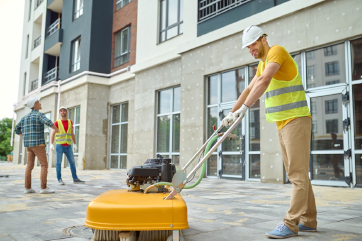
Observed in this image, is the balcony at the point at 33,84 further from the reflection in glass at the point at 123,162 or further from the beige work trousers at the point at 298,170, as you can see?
the beige work trousers at the point at 298,170

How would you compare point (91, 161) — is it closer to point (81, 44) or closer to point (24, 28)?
point (81, 44)

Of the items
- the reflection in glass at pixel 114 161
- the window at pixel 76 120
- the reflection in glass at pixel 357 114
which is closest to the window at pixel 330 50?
the reflection in glass at pixel 357 114

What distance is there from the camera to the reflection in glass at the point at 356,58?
288 inches

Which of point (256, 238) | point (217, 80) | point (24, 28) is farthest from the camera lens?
point (24, 28)

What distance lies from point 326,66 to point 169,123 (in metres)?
6.61

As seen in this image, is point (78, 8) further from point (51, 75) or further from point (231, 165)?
point (231, 165)

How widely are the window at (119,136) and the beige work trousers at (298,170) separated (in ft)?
44.6

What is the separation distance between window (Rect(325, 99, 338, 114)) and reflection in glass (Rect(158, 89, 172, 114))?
6.53 m

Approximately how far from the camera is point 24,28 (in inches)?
1103

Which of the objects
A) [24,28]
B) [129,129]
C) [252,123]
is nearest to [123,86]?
[129,129]

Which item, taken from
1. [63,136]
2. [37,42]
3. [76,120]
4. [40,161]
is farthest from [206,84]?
[37,42]

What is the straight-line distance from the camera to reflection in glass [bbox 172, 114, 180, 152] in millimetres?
12461

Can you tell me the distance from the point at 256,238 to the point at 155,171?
1.05 meters

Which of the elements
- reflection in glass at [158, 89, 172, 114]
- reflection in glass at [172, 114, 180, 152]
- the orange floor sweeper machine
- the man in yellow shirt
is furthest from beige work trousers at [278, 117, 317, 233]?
reflection in glass at [158, 89, 172, 114]
